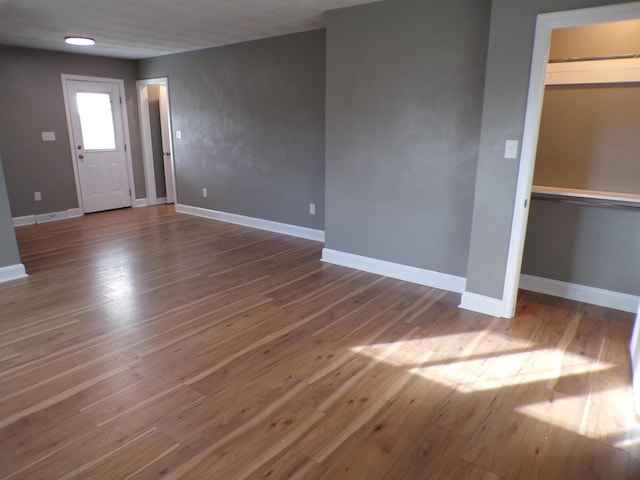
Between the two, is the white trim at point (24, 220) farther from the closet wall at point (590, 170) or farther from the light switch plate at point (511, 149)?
the closet wall at point (590, 170)

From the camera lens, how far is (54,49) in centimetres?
596

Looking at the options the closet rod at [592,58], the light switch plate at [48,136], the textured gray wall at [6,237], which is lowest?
the textured gray wall at [6,237]

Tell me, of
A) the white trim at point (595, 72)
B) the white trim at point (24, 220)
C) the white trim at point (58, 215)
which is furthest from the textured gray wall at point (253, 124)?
the white trim at point (595, 72)

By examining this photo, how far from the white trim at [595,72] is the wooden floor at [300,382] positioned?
1.88 meters

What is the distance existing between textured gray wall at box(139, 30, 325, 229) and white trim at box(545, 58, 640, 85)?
240 centimetres

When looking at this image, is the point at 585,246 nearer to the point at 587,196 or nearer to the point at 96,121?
the point at 587,196

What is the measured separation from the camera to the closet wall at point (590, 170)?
3.34m

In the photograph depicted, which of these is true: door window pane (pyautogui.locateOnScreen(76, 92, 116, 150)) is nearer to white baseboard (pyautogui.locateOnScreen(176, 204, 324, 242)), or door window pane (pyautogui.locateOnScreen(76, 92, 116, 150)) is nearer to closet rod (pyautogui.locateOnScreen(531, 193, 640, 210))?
white baseboard (pyautogui.locateOnScreen(176, 204, 324, 242))

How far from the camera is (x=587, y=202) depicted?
338 centimetres

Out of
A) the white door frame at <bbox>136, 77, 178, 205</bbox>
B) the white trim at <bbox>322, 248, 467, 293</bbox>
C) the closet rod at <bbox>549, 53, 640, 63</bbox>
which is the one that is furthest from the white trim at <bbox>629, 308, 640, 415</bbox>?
the white door frame at <bbox>136, 77, 178, 205</bbox>

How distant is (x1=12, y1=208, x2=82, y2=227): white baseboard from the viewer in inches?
237

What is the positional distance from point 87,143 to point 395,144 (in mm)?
5318

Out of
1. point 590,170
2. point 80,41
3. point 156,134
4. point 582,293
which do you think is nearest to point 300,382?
point 582,293

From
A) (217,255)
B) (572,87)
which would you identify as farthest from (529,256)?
(217,255)
